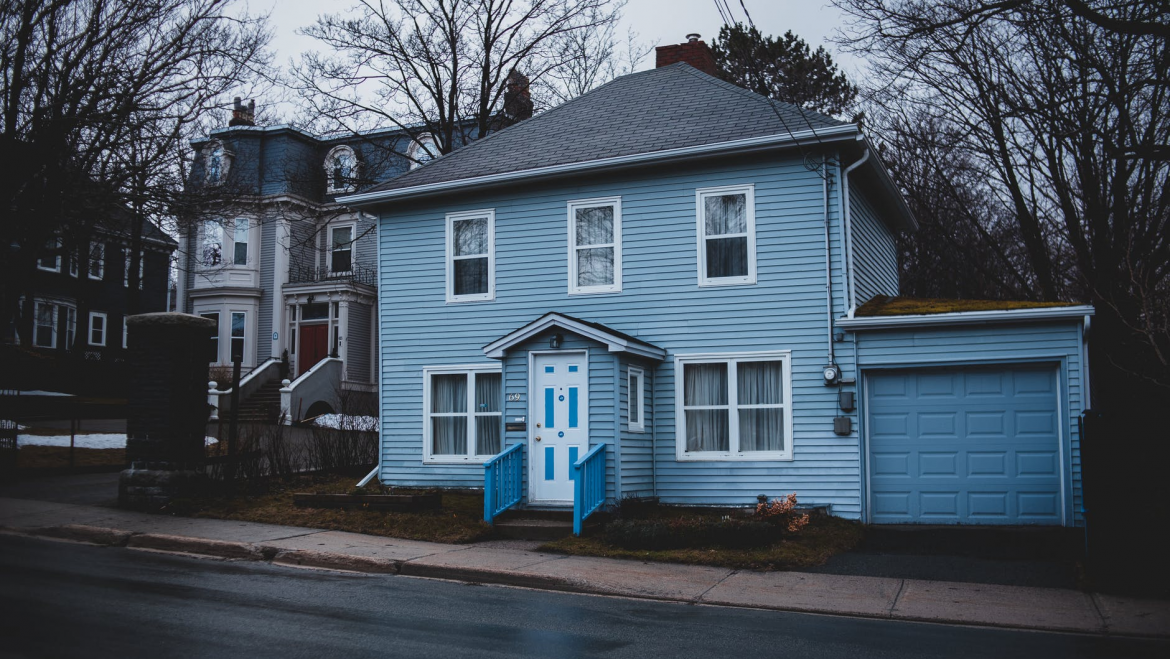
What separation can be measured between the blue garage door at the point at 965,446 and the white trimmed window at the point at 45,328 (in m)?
32.6

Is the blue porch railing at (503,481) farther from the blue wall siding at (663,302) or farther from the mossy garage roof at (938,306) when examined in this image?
the mossy garage roof at (938,306)

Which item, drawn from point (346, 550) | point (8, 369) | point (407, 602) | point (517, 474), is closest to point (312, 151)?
point (8, 369)

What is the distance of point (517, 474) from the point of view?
14023mm

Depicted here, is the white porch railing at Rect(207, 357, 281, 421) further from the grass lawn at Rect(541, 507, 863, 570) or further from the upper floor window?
the grass lawn at Rect(541, 507, 863, 570)

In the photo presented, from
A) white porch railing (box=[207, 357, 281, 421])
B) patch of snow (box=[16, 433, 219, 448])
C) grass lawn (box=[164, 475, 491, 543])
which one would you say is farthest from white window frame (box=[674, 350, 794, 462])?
white porch railing (box=[207, 357, 281, 421])

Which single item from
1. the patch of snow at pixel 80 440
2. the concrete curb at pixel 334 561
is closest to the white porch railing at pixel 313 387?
the patch of snow at pixel 80 440

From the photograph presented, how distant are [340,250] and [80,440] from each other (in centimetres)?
1434

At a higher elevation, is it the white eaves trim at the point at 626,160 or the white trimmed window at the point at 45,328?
the white eaves trim at the point at 626,160

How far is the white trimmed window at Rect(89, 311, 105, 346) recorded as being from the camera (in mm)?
38125

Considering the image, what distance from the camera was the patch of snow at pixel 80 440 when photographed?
63.5 feet

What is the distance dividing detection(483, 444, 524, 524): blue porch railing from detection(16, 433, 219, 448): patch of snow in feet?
29.1

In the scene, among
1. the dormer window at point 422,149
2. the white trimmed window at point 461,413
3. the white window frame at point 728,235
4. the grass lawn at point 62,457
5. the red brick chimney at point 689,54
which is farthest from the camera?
the dormer window at point 422,149

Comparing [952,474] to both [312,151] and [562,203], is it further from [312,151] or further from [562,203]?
[312,151]

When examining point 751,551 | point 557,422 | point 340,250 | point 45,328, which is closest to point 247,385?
point 340,250
